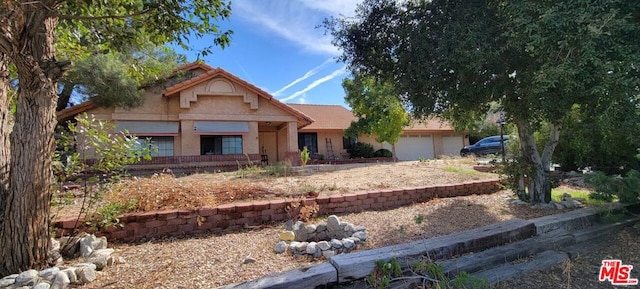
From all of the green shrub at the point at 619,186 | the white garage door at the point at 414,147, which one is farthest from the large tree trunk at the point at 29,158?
the white garage door at the point at 414,147

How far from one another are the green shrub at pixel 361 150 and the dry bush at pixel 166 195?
15865mm

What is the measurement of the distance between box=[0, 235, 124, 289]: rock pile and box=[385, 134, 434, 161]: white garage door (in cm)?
2152

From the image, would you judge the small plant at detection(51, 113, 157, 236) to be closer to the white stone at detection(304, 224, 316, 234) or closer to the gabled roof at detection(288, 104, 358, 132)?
the white stone at detection(304, 224, 316, 234)

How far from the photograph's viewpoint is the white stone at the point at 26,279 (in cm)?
275

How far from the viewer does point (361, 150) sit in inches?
834

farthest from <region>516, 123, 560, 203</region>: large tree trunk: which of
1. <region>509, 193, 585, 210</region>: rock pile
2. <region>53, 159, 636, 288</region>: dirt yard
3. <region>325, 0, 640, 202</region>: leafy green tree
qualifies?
<region>53, 159, 636, 288</region>: dirt yard

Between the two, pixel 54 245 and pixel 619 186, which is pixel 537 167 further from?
pixel 54 245

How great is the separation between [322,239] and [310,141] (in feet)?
55.9

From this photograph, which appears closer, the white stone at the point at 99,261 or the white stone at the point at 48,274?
the white stone at the point at 48,274

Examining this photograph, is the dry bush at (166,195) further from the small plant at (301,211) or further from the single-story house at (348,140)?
the single-story house at (348,140)

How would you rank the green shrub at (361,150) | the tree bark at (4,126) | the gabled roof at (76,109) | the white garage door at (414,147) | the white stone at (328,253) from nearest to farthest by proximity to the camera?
the tree bark at (4,126) < the white stone at (328,253) < the gabled roof at (76,109) < the green shrub at (361,150) < the white garage door at (414,147)

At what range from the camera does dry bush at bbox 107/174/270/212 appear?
4.68 metres

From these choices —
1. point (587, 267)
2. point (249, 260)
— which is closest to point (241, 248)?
point (249, 260)

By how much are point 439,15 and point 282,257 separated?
486 centimetres
